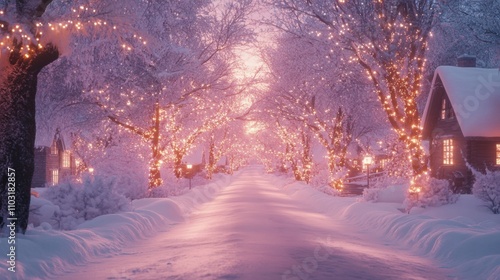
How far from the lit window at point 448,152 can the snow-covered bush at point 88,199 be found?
886 inches

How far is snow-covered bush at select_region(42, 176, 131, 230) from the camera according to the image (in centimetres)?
1752

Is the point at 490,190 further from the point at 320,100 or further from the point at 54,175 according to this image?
the point at 54,175

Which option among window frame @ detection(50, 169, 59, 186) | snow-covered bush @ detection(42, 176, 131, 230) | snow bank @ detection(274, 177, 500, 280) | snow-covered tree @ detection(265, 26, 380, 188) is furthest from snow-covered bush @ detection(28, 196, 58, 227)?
window frame @ detection(50, 169, 59, 186)

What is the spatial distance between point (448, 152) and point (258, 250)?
27275 mm

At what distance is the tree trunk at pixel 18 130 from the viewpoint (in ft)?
35.1

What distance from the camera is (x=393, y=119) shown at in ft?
73.0

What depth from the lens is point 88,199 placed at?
1777 cm

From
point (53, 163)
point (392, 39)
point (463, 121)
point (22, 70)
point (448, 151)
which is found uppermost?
point (392, 39)

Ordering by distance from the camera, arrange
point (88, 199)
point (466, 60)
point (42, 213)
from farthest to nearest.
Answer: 1. point (466, 60)
2. point (88, 199)
3. point (42, 213)

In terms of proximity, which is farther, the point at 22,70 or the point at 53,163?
the point at 53,163

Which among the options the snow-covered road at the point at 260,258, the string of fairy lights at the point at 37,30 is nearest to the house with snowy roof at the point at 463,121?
the snow-covered road at the point at 260,258

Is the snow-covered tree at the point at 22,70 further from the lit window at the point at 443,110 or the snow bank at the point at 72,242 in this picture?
the lit window at the point at 443,110

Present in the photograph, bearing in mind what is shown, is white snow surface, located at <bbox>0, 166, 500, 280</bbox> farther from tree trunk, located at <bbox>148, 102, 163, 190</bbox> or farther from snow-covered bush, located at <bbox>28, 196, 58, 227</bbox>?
tree trunk, located at <bbox>148, 102, 163, 190</bbox>

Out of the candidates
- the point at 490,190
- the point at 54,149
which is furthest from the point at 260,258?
the point at 54,149
